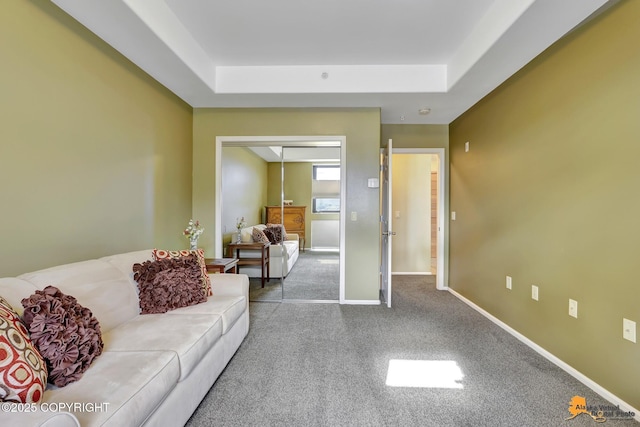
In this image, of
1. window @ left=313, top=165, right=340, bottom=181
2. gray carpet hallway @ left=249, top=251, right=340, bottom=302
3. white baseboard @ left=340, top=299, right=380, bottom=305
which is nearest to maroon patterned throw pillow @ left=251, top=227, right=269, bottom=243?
gray carpet hallway @ left=249, top=251, right=340, bottom=302

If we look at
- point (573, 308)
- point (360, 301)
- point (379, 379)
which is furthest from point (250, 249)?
point (573, 308)

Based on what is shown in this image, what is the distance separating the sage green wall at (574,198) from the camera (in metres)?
1.65

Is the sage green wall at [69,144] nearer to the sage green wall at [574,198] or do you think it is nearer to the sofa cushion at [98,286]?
the sofa cushion at [98,286]

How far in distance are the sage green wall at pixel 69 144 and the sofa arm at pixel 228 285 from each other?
0.91 m

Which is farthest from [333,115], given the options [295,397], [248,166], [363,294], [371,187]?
[295,397]

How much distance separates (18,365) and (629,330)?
3.00 m

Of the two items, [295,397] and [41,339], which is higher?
[41,339]

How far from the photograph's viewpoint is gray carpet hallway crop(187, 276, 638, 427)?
1.57 m

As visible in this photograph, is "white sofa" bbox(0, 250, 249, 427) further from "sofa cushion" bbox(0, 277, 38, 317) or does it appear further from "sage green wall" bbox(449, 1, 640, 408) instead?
"sage green wall" bbox(449, 1, 640, 408)

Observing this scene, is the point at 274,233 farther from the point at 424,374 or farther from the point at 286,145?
the point at 424,374

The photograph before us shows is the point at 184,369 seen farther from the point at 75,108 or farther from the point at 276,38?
the point at 276,38

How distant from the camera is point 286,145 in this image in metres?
3.62

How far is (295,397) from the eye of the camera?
173 cm

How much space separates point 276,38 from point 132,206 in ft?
6.85
